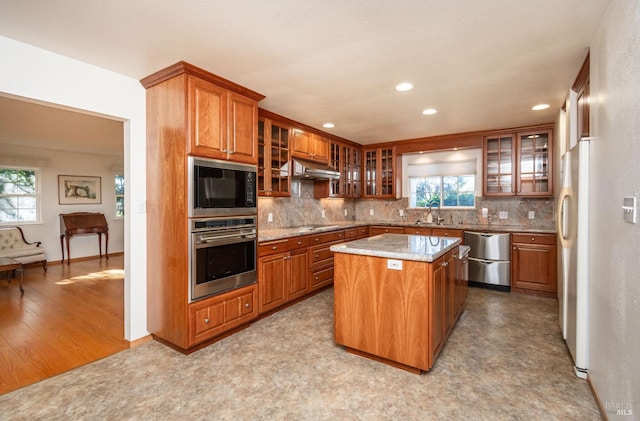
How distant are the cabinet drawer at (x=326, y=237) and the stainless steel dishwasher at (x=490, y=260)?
77.1 inches

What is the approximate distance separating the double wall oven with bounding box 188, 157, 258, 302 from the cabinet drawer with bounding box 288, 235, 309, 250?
62cm

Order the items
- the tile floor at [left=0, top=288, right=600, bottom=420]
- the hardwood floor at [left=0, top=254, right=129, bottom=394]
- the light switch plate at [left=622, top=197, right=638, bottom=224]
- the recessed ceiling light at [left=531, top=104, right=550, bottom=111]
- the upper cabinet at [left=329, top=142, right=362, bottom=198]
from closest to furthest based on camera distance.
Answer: the light switch plate at [left=622, top=197, right=638, bottom=224] < the tile floor at [left=0, top=288, right=600, bottom=420] < the hardwood floor at [left=0, top=254, right=129, bottom=394] < the recessed ceiling light at [left=531, top=104, right=550, bottom=111] < the upper cabinet at [left=329, top=142, right=362, bottom=198]

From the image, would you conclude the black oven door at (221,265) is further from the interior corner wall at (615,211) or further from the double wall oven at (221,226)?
the interior corner wall at (615,211)

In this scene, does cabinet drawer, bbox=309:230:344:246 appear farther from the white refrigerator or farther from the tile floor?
the white refrigerator

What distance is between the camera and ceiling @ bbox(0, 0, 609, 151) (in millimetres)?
1806

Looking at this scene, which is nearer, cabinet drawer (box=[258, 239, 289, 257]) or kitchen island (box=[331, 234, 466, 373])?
kitchen island (box=[331, 234, 466, 373])

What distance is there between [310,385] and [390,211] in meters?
4.32

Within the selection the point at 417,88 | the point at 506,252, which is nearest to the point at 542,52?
the point at 417,88

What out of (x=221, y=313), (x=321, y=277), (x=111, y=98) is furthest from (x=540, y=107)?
(x=111, y=98)

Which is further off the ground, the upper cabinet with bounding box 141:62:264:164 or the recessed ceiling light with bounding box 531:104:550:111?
the recessed ceiling light with bounding box 531:104:550:111

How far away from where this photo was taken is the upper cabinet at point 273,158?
373cm

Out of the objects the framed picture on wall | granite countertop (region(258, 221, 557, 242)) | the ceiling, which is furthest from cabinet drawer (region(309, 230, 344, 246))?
the framed picture on wall

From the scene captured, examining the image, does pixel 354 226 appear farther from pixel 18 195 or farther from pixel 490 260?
pixel 18 195

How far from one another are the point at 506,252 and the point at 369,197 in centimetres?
247
